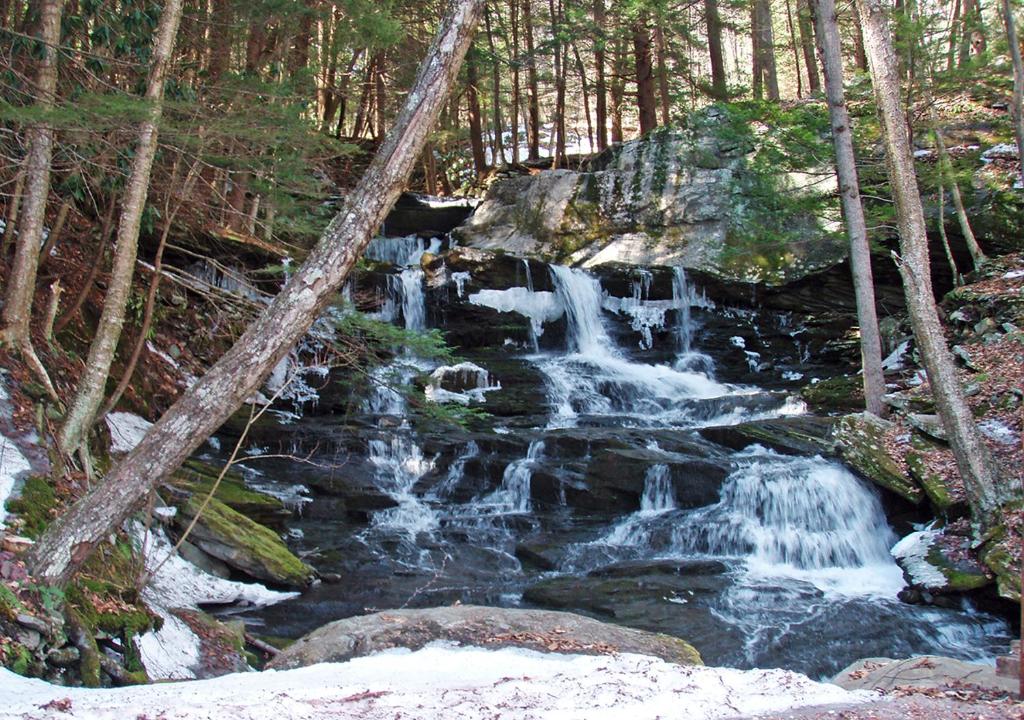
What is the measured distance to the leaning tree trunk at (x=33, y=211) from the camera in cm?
724

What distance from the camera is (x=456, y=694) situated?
12.6ft

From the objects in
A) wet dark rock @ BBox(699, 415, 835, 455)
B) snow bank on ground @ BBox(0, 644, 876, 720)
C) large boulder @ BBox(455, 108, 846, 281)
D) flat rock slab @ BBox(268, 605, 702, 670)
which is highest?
large boulder @ BBox(455, 108, 846, 281)

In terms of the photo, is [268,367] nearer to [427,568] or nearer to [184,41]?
[427,568]

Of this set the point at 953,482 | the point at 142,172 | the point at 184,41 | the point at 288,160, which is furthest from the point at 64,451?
the point at 953,482

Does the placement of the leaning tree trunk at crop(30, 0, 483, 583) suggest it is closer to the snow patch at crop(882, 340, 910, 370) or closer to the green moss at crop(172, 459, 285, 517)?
the green moss at crop(172, 459, 285, 517)

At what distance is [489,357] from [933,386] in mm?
9929

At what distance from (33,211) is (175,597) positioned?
12.0 ft

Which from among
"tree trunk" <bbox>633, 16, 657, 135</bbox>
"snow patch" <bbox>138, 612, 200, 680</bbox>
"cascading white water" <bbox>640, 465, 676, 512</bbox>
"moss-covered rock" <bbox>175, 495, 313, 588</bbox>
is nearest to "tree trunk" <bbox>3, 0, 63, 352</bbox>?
"moss-covered rock" <bbox>175, 495, 313, 588</bbox>

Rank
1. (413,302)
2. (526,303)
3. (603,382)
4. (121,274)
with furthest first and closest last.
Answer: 1. (526,303)
2. (413,302)
3. (603,382)
4. (121,274)

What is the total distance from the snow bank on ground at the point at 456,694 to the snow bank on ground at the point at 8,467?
206cm

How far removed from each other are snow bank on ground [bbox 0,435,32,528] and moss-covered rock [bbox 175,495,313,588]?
7.35ft

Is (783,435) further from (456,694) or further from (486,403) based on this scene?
(456,694)

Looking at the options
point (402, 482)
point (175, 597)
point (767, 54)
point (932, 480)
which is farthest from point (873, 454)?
point (767, 54)

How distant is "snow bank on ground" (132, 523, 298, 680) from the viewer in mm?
5547
